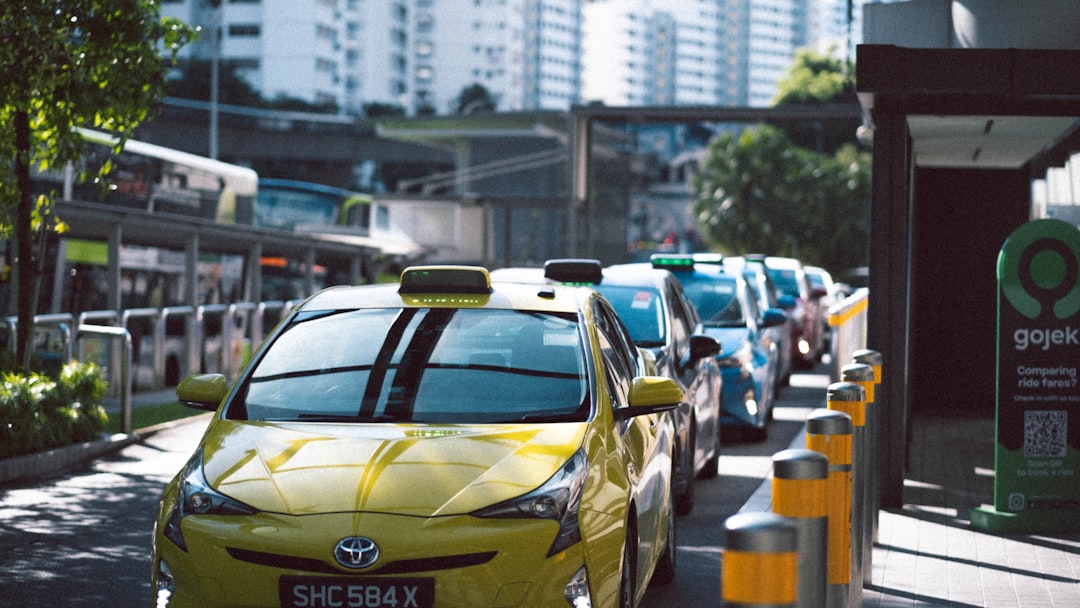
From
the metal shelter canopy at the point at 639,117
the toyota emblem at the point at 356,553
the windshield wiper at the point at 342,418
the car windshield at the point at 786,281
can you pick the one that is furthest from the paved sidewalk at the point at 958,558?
the metal shelter canopy at the point at 639,117

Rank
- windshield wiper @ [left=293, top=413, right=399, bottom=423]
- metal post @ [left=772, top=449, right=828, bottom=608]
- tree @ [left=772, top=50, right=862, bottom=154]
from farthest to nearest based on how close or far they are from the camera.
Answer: tree @ [left=772, top=50, right=862, bottom=154] < windshield wiper @ [left=293, top=413, right=399, bottom=423] < metal post @ [left=772, top=449, right=828, bottom=608]

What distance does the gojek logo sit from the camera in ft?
31.5

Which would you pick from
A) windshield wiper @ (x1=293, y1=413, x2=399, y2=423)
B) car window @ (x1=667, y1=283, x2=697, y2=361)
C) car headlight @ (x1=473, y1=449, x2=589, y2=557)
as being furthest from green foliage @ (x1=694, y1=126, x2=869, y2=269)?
car headlight @ (x1=473, y1=449, x2=589, y2=557)

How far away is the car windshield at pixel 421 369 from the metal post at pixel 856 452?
1351 mm

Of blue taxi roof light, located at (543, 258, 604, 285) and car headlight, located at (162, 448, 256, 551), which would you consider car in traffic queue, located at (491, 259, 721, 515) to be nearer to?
blue taxi roof light, located at (543, 258, 604, 285)

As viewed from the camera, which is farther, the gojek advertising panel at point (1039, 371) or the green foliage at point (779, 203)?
the green foliage at point (779, 203)

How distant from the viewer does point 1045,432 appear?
964 centimetres

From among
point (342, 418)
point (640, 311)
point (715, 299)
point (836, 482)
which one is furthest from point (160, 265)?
point (836, 482)

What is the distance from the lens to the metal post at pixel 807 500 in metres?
3.96

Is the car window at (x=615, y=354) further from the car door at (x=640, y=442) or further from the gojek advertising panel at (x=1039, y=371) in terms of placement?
the gojek advertising panel at (x=1039, y=371)

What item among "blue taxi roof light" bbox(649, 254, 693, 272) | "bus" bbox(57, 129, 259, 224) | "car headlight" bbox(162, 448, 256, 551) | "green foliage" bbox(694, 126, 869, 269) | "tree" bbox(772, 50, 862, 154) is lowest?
"car headlight" bbox(162, 448, 256, 551)

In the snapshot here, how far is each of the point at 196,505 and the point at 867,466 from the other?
3.52m

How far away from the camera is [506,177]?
2751 inches

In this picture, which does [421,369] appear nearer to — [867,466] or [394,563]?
[394,563]
